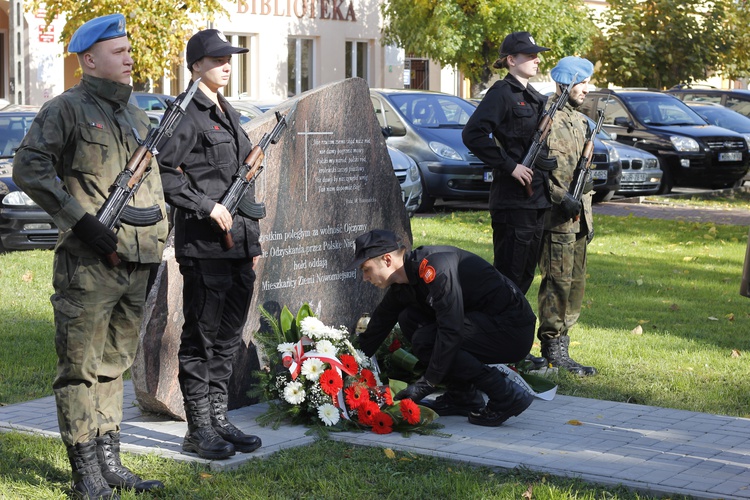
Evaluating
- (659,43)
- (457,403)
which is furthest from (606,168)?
(659,43)

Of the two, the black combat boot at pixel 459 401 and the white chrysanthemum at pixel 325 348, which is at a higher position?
the white chrysanthemum at pixel 325 348

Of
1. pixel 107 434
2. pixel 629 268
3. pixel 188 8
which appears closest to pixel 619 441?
pixel 107 434

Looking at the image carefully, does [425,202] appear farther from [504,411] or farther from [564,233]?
[504,411]

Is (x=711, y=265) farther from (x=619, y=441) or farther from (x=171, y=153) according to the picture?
(x=171, y=153)

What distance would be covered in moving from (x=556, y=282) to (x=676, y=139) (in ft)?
→ 43.1

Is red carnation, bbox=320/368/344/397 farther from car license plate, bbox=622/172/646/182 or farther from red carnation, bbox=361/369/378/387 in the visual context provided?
car license plate, bbox=622/172/646/182

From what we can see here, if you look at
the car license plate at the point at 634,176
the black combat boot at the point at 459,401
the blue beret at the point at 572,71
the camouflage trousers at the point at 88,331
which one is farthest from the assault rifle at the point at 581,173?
the car license plate at the point at 634,176

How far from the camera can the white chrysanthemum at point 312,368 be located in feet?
21.0

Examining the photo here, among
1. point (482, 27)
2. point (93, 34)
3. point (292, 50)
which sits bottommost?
point (93, 34)

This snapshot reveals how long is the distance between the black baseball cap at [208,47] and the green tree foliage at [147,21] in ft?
62.5

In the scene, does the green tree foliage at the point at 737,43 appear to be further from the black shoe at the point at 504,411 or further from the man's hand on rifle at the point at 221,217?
the man's hand on rifle at the point at 221,217

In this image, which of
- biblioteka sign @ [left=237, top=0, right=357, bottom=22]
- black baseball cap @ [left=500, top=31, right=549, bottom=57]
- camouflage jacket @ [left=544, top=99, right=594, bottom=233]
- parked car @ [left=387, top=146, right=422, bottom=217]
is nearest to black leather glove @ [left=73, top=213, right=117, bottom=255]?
black baseball cap @ [left=500, top=31, right=549, bottom=57]

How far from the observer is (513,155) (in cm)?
750

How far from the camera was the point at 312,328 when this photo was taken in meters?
6.64
